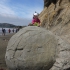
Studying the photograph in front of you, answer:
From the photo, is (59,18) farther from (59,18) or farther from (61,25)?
(61,25)

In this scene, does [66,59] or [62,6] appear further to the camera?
[62,6]

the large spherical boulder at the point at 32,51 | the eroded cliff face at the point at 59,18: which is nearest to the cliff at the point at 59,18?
the eroded cliff face at the point at 59,18

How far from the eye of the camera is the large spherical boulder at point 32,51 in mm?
7039

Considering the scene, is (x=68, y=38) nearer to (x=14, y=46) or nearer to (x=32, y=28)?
(x=32, y=28)

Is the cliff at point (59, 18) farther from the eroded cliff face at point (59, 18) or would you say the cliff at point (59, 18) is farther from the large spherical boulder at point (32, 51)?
the large spherical boulder at point (32, 51)

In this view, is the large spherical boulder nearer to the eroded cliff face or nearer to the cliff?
the cliff

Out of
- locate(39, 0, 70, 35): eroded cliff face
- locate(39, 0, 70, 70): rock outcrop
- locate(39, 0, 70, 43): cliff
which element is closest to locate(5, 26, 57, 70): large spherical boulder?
locate(39, 0, 70, 70): rock outcrop

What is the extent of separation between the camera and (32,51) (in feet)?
23.2

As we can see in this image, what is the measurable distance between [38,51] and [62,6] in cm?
682

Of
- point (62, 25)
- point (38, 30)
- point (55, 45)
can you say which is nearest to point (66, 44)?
point (55, 45)

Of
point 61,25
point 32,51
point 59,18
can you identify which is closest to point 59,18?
point 59,18

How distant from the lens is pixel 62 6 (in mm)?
13422

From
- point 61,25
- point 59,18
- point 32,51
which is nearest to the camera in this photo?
point 32,51

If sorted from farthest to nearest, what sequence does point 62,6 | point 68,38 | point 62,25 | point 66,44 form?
1. point 62,6
2. point 62,25
3. point 68,38
4. point 66,44
